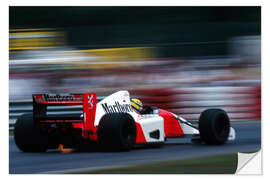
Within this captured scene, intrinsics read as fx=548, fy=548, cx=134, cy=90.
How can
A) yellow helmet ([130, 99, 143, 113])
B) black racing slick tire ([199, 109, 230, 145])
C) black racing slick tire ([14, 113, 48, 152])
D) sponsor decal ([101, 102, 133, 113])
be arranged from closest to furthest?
black racing slick tire ([14, 113, 48, 152]), sponsor decal ([101, 102, 133, 113]), black racing slick tire ([199, 109, 230, 145]), yellow helmet ([130, 99, 143, 113])

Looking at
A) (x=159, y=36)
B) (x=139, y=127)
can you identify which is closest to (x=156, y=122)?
(x=139, y=127)

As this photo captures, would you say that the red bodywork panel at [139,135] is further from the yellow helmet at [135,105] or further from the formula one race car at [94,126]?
the yellow helmet at [135,105]

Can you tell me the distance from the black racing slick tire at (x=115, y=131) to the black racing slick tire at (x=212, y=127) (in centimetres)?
141

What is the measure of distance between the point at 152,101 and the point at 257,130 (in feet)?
8.92

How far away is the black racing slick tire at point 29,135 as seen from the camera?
26.0ft

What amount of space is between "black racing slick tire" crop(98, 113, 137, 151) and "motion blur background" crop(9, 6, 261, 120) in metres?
5.15

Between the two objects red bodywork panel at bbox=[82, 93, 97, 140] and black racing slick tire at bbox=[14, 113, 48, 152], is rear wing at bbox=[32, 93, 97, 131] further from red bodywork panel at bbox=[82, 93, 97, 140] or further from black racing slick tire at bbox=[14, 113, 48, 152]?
black racing slick tire at bbox=[14, 113, 48, 152]

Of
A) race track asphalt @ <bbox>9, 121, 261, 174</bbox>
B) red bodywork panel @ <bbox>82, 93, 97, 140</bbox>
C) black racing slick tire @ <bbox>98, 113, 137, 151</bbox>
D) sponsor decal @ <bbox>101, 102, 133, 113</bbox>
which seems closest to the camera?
race track asphalt @ <bbox>9, 121, 261, 174</bbox>

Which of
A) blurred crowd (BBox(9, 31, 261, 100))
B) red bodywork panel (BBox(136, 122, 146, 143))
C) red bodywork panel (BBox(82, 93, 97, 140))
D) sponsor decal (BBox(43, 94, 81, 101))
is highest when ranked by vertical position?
blurred crowd (BBox(9, 31, 261, 100))

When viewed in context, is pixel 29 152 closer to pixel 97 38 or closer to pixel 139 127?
pixel 139 127

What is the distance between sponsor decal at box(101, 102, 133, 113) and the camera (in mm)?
8297

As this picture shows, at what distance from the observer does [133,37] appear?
14812mm

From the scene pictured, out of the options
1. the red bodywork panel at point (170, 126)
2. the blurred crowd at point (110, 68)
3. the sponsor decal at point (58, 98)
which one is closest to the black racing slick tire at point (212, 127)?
the red bodywork panel at point (170, 126)

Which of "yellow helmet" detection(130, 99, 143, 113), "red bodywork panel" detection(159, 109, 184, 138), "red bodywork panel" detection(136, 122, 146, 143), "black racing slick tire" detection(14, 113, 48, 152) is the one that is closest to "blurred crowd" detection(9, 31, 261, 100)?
"red bodywork panel" detection(159, 109, 184, 138)
